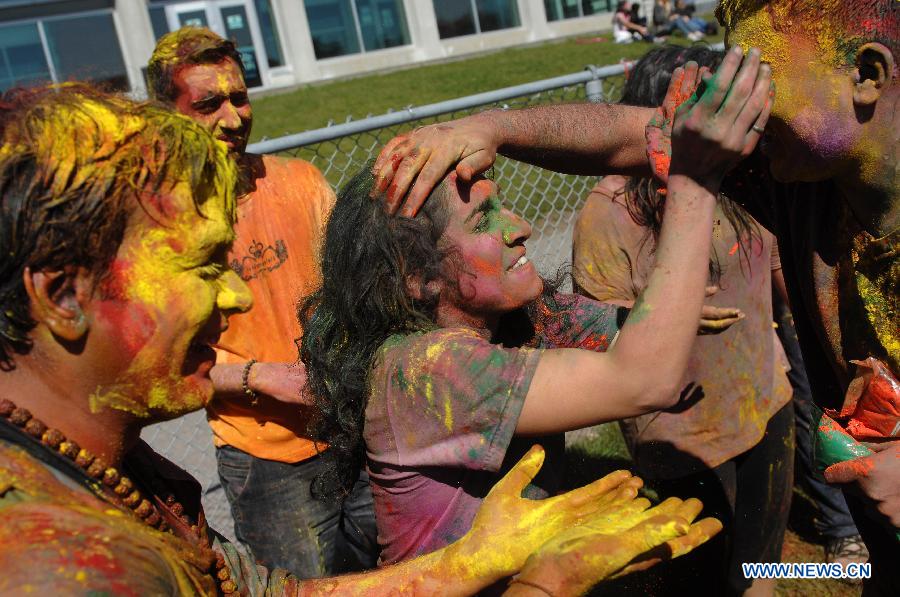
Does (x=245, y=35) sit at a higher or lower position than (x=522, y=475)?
higher

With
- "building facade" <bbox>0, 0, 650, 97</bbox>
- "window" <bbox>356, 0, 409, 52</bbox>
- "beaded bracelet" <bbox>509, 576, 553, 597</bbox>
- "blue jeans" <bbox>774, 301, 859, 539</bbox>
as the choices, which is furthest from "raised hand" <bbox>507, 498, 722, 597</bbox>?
"window" <bbox>356, 0, 409, 52</bbox>

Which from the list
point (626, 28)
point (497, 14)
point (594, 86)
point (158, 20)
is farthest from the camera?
point (497, 14)

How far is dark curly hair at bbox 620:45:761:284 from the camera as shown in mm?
2775

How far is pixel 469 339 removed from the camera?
A: 5.69 feet

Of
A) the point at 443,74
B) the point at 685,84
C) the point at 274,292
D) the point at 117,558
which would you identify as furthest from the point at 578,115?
the point at 443,74

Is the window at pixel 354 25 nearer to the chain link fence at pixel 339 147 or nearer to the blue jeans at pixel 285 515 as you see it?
Result: the chain link fence at pixel 339 147

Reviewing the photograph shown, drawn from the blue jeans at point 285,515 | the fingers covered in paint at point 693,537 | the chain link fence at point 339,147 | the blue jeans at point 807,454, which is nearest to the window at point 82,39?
the chain link fence at point 339,147

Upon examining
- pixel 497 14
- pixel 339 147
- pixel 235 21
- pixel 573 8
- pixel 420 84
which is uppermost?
pixel 235 21

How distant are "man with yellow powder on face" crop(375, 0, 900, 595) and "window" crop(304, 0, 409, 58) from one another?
20539mm

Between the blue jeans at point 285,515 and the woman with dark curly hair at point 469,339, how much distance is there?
0.74 m

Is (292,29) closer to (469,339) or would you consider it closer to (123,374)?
(469,339)

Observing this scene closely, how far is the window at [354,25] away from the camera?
21.2 m

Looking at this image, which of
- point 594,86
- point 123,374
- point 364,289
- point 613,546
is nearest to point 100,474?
point 123,374

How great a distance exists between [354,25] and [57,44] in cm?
753
